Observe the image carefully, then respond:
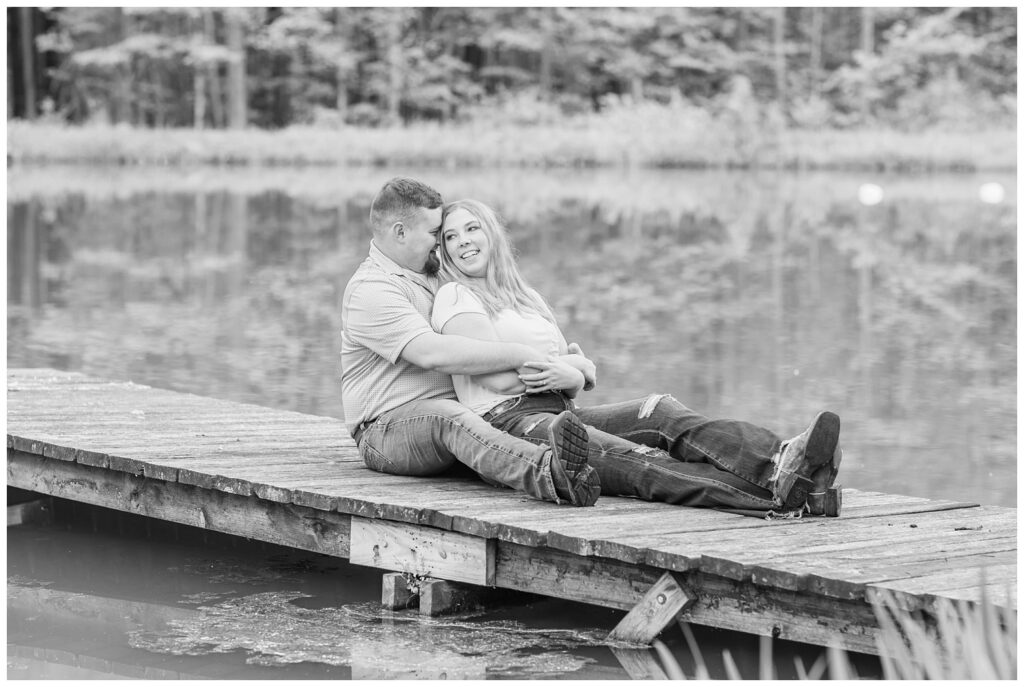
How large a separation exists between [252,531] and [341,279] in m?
9.54

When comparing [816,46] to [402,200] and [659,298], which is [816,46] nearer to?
[659,298]

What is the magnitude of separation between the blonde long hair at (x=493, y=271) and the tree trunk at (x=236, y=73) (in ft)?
101

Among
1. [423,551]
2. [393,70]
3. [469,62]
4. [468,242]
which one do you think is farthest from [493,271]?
[469,62]

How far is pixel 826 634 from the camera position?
3.90 meters

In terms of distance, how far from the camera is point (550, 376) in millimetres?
4809

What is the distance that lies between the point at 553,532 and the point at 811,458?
733 millimetres

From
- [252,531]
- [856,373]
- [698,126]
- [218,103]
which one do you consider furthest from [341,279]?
[218,103]

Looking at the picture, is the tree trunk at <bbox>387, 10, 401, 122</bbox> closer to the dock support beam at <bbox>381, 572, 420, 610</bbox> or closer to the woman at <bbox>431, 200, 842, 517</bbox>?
the woman at <bbox>431, 200, 842, 517</bbox>

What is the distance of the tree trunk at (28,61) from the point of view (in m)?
35.6

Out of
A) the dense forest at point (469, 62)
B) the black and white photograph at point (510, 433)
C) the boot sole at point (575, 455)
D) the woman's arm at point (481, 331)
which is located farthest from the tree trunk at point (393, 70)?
the boot sole at point (575, 455)

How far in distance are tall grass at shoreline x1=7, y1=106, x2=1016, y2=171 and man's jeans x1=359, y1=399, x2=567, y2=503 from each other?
25.9 meters

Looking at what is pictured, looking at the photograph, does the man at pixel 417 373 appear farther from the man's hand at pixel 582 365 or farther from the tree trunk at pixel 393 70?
the tree trunk at pixel 393 70

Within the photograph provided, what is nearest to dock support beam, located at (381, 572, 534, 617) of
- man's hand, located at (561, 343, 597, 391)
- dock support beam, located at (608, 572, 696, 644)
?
dock support beam, located at (608, 572, 696, 644)

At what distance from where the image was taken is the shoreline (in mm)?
30562
